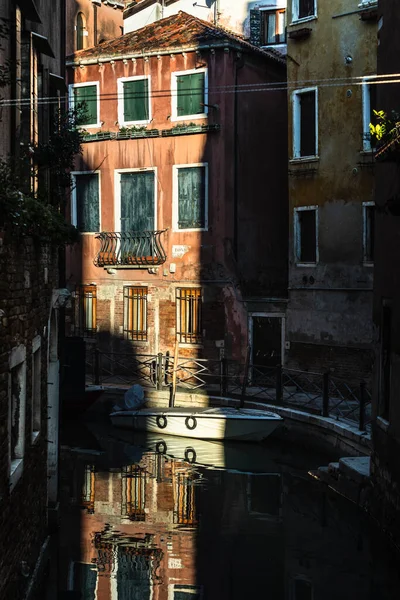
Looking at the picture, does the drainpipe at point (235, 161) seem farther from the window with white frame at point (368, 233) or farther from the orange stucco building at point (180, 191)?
the window with white frame at point (368, 233)

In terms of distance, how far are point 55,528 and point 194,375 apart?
35.0ft

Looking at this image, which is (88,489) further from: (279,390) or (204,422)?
(279,390)

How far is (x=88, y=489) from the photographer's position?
1669 cm

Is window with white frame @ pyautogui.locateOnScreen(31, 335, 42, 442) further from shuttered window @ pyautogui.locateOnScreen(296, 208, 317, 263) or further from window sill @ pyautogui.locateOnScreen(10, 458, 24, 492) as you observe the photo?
shuttered window @ pyautogui.locateOnScreen(296, 208, 317, 263)

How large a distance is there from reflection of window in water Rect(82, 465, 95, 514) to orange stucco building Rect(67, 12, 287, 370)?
6.96 metres

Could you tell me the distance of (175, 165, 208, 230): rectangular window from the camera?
24.9 m

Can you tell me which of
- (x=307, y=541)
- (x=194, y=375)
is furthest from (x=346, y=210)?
(x=307, y=541)

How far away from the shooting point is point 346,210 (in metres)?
22.1

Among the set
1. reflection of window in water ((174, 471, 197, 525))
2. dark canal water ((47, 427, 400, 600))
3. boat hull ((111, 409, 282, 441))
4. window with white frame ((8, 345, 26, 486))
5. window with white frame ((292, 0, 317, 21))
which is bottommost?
reflection of window in water ((174, 471, 197, 525))

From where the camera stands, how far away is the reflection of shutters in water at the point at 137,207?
84.5 feet

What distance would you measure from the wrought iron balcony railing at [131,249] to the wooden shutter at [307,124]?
4.57 metres

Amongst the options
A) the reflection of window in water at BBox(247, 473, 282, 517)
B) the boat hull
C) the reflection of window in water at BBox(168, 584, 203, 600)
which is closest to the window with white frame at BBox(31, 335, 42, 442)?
the reflection of window in water at BBox(168, 584, 203, 600)

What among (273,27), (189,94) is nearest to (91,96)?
(189,94)

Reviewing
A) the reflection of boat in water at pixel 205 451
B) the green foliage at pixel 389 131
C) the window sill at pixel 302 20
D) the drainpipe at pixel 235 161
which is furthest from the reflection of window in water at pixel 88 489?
the window sill at pixel 302 20
